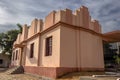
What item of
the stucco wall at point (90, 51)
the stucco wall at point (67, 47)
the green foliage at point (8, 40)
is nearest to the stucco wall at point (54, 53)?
the stucco wall at point (67, 47)

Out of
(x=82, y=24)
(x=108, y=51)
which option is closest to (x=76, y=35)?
(x=82, y=24)

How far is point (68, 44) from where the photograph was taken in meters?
12.6

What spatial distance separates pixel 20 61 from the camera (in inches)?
874

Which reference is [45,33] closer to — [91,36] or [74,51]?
[74,51]

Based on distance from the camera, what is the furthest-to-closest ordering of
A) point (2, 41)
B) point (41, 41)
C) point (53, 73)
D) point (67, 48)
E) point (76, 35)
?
point (2, 41), point (41, 41), point (76, 35), point (67, 48), point (53, 73)

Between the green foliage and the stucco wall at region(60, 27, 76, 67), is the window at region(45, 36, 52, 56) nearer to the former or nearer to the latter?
the stucco wall at region(60, 27, 76, 67)

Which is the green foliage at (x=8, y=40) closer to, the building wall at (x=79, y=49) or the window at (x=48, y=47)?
the window at (x=48, y=47)

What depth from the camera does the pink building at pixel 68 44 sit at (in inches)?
480

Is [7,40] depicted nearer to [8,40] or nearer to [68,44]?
[8,40]

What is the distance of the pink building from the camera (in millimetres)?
12203

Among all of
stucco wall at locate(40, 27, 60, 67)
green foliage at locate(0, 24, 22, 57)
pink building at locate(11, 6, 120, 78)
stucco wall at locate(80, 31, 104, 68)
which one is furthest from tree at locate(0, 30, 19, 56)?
stucco wall at locate(80, 31, 104, 68)

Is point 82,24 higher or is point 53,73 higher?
point 82,24

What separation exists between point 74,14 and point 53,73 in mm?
6145

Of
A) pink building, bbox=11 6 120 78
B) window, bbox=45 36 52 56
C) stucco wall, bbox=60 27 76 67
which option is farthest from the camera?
window, bbox=45 36 52 56
